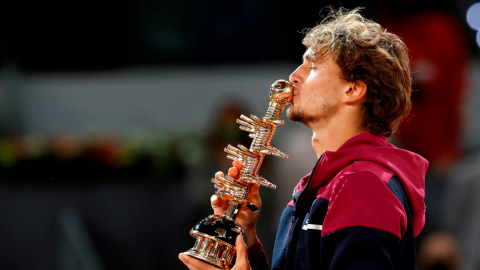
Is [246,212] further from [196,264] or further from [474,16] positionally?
[474,16]

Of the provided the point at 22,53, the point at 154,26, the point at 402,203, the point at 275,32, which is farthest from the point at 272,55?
the point at 402,203

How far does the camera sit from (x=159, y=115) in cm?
317

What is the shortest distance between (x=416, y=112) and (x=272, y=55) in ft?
3.23

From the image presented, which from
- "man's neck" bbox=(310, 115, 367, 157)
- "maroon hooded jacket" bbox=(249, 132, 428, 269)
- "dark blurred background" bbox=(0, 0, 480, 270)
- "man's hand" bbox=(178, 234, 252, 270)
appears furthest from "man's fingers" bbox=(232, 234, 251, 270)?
"dark blurred background" bbox=(0, 0, 480, 270)

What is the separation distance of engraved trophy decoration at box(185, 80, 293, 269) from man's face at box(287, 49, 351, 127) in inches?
2.1

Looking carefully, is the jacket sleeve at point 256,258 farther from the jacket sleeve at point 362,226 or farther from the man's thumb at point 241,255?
the jacket sleeve at point 362,226

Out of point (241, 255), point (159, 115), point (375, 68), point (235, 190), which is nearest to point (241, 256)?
point (241, 255)

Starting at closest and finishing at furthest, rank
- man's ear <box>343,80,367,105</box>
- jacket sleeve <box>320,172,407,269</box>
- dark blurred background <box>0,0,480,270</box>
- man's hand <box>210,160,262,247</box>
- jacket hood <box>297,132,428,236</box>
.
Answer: jacket sleeve <box>320,172,407,269</box>, jacket hood <box>297,132,428,236</box>, man's ear <box>343,80,367,105</box>, man's hand <box>210,160,262,247</box>, dark blurred background <box>0,0,480,270</box>

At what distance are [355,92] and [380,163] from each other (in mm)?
289

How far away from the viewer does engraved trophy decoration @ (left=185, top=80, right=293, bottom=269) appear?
1.37 m

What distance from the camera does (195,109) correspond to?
10.3 ft

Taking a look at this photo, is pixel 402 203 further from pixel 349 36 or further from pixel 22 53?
pixel 22 53

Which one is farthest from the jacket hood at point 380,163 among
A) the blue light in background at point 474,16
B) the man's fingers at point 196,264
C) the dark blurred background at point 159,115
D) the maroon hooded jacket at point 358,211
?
the blue light in background at point 474,16

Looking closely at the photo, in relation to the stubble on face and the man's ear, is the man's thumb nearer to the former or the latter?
the stubble on face
